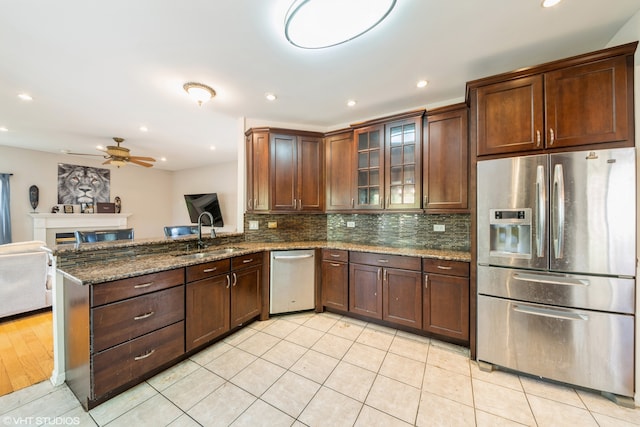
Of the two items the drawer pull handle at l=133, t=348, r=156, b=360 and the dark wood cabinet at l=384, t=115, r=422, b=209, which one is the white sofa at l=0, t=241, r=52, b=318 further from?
the dark wood cabinet at l=384, t=115, r=422, b=209

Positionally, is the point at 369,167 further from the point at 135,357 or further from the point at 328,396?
the point at 135,357

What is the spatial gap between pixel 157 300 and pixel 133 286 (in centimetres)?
21

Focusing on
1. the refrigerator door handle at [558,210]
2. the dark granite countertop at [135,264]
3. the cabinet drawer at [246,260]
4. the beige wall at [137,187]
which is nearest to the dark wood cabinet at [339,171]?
the dark granite countertop at [135,264]

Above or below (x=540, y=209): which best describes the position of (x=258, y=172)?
above

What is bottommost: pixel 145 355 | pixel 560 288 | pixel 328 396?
pixel 328 396

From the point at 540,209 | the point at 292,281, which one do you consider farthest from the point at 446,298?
the point at 292,281

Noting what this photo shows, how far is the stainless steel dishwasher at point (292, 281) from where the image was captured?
285cm

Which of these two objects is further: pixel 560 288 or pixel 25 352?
pixel 25 352

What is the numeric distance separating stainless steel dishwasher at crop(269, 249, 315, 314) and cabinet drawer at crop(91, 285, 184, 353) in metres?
1.09

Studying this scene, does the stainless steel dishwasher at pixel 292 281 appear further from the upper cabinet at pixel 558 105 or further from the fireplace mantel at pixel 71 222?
the fireplace mantel at pixel 71 222

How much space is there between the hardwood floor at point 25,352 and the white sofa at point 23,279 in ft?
0.55

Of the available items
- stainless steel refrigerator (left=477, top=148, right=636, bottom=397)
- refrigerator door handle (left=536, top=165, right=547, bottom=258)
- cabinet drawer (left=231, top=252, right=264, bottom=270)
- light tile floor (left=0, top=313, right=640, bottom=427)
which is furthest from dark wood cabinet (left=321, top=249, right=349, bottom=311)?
refrigerator door handle (left=536, top=165, right=547, bottom=258)

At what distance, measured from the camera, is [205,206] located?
6.45 m

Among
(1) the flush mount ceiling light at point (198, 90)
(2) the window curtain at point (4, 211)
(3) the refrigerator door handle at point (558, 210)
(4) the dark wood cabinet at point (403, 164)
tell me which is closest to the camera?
(3) the refrigerator door handle at point (558, 210)
